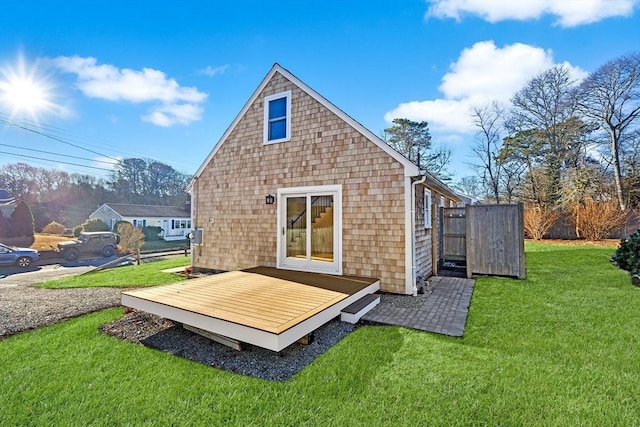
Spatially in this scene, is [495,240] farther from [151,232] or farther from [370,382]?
[151,232]

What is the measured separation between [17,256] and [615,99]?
36.1 metres

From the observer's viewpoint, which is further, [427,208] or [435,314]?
[427,208]

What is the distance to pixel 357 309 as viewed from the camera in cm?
502

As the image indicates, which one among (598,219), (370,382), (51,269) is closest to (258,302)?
→ (370,382)

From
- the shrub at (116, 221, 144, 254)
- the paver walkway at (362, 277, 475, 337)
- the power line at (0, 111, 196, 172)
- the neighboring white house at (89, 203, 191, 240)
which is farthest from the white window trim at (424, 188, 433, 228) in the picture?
the neighboring white house at (89, 203, 191, 240)

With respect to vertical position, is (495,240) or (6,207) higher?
(6,207)

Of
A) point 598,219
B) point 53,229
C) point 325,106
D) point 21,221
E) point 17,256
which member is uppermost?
point 325,106

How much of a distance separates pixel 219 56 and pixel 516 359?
1299 cm

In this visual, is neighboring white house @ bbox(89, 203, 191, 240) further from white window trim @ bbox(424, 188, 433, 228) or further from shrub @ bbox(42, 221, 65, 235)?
white window trim @ bbox(424, 188, 433, 228)

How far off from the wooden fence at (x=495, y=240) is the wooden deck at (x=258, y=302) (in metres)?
3.65

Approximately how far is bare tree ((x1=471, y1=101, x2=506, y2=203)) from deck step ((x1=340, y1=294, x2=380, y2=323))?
78.0ft

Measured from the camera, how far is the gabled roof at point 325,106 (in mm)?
6482

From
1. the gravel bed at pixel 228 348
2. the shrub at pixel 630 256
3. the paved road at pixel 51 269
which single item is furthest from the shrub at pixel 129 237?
the shrub at pixel 630 256

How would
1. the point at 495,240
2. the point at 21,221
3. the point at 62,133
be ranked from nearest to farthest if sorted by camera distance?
the point at 495,240 → the point at 21,221 → the point at 62,133
